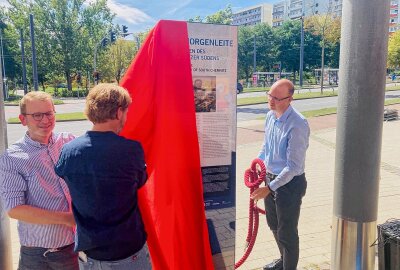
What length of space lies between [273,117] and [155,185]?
4.73ft

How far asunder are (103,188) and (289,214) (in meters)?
1.94

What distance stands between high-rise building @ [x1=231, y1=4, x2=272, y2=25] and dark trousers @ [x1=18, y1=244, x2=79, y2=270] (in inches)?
5431

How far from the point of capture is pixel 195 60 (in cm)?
279

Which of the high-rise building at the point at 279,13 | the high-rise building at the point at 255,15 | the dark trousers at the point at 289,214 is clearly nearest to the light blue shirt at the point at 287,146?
the dark trousers at the point at 289,214

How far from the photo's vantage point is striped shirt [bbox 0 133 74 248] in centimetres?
219

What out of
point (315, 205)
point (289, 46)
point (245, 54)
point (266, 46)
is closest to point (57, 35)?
point (245, 54)

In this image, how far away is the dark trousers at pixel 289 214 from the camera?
332cm

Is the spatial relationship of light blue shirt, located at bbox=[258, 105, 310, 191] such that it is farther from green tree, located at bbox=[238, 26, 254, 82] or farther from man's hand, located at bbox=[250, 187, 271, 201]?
green tree, located at bbox=[238, 26, 254, 82]

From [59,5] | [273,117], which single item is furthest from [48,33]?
[273,117]

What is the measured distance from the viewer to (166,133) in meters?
2.65

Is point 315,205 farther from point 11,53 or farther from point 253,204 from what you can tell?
point 11,53

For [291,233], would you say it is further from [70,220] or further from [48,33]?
[48,33]

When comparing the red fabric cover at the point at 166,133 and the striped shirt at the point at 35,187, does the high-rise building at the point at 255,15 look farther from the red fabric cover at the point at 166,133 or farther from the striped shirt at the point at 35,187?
the striped shirt at the point at 35,187

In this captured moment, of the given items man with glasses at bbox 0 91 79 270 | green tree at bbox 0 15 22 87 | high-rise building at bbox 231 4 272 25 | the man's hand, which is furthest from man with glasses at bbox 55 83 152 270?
high-rise building at bbox 231 4 272 25
